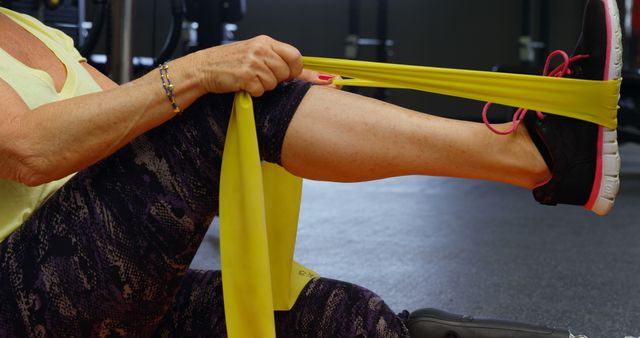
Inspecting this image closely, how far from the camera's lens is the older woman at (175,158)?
1.00m

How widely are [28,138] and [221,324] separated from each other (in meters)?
0.42

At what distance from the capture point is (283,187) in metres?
1.21

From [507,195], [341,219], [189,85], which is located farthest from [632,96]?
[189,85]

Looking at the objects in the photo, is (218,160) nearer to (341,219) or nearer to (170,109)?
(170,109)

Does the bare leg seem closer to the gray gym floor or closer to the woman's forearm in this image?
the woman's forearm

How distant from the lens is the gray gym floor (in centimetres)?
183

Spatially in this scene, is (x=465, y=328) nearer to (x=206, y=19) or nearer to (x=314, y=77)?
(x=314, y=77)

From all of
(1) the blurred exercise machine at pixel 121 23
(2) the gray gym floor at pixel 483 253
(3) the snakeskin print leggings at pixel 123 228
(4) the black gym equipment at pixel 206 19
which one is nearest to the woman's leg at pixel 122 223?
(3) the snakeskin print leggings at pixel 123 228

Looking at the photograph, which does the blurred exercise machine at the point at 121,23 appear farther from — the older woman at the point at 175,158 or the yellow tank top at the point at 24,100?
the older woman at the point at 175,158

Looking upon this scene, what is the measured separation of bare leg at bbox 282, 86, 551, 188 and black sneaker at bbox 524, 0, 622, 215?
0.08 feet

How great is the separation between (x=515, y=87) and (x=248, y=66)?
0.33 metres

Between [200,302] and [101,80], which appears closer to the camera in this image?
[200,302]

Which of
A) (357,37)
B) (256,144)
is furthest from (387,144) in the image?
(357,37)

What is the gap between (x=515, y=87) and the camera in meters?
1.06
